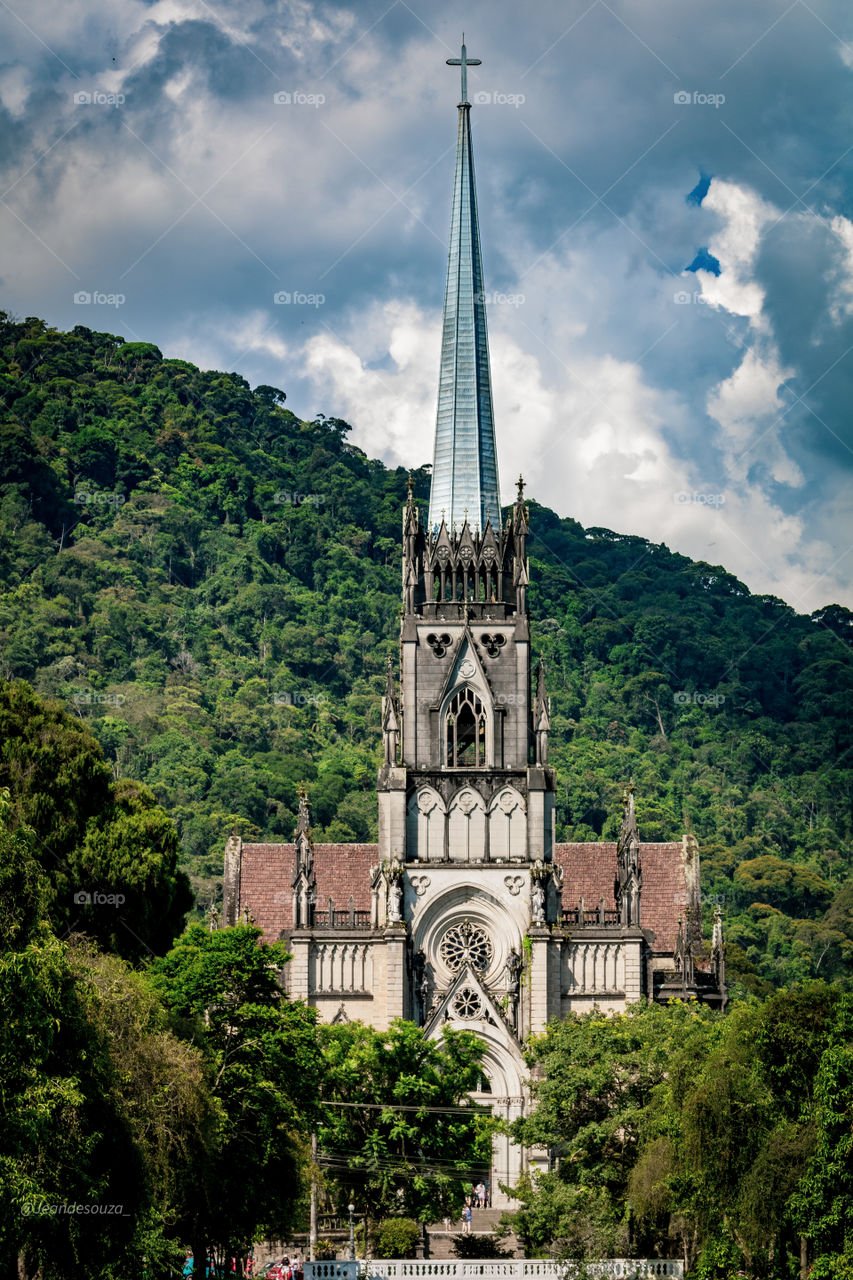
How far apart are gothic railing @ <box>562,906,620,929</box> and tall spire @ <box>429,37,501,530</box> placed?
13870 mm

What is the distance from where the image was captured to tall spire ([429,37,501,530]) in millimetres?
78062

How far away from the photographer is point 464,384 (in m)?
80.4

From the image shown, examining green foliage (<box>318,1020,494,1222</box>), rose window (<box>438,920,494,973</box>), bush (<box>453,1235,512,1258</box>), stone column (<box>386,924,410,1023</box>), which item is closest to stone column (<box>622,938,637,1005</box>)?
rose window (<box>438,920,494,973</box>)

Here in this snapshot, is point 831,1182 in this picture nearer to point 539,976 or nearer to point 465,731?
point 539,976

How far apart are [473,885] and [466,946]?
2.08m

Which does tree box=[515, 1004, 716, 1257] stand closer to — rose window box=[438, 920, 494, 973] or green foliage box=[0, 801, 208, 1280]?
rose window box=[438, 920, 494, 973]

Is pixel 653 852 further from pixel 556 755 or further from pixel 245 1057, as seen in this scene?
pixel 556 755

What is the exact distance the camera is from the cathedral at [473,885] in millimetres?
71938

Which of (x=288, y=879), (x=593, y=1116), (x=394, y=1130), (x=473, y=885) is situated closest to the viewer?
(x=394, y=1130)

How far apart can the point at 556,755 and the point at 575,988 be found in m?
76.9

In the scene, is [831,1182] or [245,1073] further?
[245,1073]

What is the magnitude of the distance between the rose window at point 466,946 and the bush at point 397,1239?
15.2m

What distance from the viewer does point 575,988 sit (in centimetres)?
7338

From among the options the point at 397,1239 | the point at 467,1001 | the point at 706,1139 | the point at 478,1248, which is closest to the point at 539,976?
the point at 467,1001
